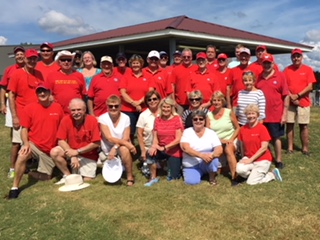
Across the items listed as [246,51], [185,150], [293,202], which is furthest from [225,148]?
[246,51]

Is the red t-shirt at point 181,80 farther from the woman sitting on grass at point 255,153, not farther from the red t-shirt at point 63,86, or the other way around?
the red t-shirt at point 63,86

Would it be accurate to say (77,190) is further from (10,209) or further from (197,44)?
(197,44)

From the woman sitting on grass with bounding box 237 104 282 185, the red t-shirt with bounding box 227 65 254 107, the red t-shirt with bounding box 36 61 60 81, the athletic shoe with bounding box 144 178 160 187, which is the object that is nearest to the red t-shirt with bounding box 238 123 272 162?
the woman sitting on grass with bounding box 237 104 282 185

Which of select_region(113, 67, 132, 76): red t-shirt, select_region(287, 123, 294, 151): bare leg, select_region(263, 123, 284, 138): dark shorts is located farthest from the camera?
select_region(287, 123, 294, 151): bare leg

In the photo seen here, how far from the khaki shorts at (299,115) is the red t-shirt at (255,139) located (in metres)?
1.76

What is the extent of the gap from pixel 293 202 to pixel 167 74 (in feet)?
11.1

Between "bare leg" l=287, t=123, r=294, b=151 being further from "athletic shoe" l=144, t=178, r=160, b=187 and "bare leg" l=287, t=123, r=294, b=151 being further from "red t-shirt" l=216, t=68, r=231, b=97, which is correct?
"athletic shoe" l=144, t=178, r=160, b=187

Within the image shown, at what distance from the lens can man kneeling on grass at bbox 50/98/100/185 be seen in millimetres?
5426

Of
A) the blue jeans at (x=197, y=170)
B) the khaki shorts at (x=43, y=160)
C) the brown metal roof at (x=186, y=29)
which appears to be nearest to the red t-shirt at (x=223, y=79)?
the blue jeans at (x=197, y=170)

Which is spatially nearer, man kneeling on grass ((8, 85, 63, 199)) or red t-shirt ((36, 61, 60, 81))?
man kneeling on grass ((8, 85, 63, 199))

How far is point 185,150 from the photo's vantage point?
5430mm

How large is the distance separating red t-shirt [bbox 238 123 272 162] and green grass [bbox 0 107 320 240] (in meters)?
0.47

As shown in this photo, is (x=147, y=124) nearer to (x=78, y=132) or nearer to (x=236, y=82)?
(x=78, y=132)

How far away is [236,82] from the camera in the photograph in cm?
643
